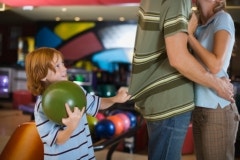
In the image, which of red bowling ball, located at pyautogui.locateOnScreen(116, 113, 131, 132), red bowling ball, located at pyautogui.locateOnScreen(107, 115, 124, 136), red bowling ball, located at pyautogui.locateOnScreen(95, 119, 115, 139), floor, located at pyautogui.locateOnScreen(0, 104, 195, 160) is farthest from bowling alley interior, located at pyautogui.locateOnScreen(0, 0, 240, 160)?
red bowling ball, located at pyautogui.locateOnScreen(95, 119, 115, 139)

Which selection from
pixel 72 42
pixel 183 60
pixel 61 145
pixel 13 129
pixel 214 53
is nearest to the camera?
pixel 183 60

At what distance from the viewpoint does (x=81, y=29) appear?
900cm

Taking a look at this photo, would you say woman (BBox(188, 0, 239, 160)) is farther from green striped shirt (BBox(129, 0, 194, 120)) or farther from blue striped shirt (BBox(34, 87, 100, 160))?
blue striped shirt (BBox(34, 87, 100, 160))

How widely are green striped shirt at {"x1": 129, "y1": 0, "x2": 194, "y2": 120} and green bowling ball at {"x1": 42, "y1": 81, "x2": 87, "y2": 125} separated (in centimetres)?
23

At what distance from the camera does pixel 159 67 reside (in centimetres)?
110

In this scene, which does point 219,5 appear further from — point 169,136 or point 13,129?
point 13,129

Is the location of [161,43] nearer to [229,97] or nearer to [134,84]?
[134,84]

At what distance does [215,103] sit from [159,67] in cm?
29

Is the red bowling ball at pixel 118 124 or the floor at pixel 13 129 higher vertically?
the red bowling ball at pixel 118 124

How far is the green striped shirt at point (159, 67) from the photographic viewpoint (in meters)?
1.03

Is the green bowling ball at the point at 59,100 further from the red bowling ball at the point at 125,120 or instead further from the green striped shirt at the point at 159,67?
the red bowling ball at the point at 125,120

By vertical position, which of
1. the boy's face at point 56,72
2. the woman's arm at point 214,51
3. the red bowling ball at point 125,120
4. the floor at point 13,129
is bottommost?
the floor at point 13,129

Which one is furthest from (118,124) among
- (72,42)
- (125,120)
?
(72,42)

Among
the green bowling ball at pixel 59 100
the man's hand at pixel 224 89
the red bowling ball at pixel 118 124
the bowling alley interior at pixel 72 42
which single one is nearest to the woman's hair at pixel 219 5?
the man's hand at pixel 224 89
